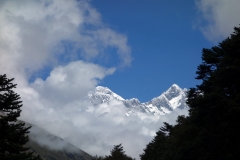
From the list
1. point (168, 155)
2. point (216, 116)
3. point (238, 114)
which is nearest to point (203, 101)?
point (216, 116)

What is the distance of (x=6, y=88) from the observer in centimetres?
2336

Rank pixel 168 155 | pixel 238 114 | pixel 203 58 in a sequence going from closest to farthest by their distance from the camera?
pixel 238 114
pixel 203 58
pixel 168 155

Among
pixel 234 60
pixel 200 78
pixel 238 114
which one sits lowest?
pixel 238 114

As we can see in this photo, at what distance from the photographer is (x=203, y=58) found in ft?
99.2

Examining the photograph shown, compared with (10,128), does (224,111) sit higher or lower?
higher

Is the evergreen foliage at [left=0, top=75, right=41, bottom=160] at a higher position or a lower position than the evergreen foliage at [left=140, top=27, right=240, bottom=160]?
lower

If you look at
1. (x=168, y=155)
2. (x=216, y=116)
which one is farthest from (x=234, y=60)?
(x=168, y=155)

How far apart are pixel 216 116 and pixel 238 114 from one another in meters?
2.62

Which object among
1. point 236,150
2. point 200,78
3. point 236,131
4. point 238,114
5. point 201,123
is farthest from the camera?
point 200,78

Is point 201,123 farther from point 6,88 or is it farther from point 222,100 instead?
point 6,88

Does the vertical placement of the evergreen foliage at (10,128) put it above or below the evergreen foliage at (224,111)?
below

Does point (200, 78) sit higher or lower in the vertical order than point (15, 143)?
higher

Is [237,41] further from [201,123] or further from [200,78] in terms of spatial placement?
[200,78]

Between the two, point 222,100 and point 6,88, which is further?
point 6,88
